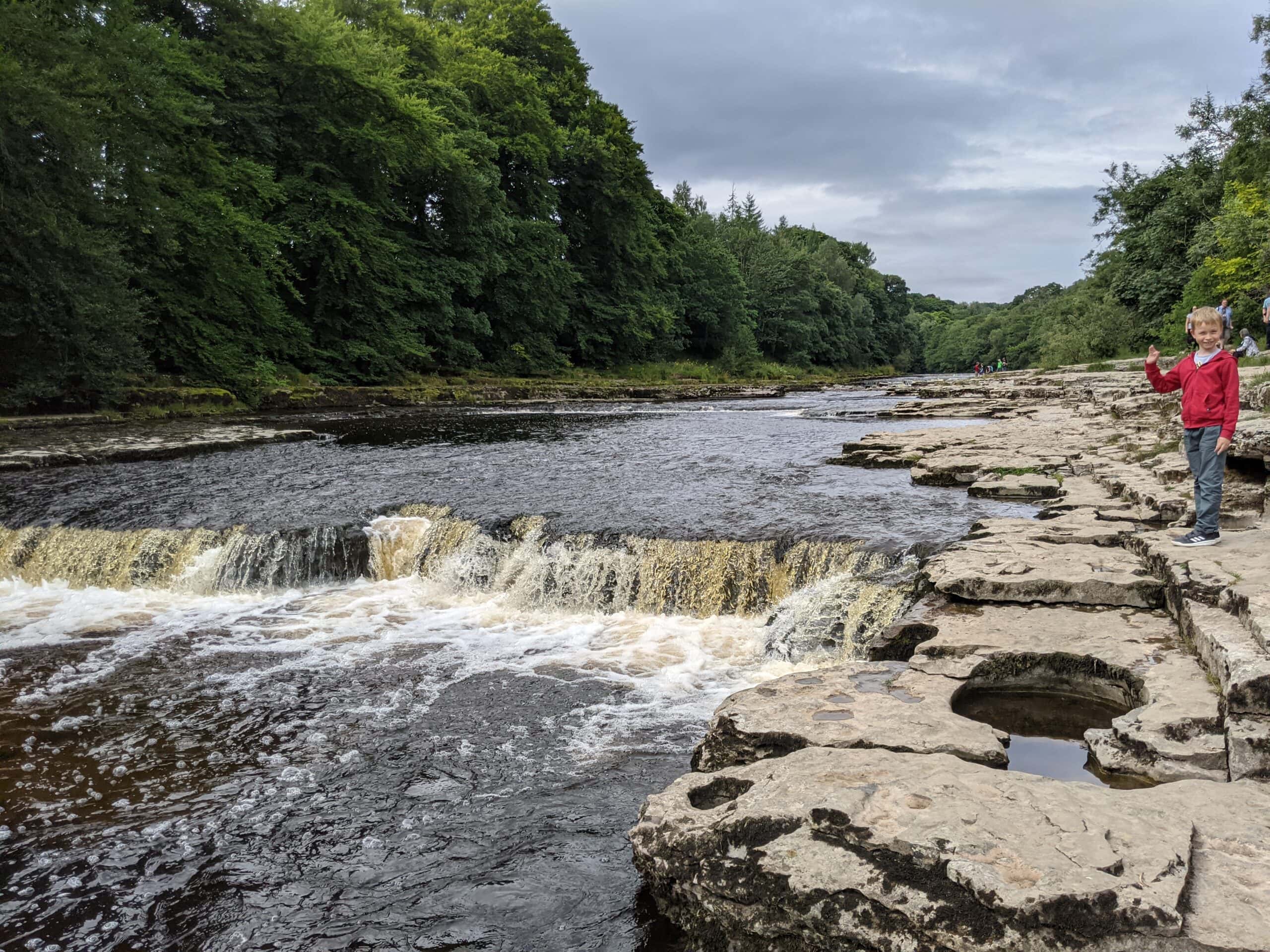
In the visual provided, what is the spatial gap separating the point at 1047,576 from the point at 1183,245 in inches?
1953

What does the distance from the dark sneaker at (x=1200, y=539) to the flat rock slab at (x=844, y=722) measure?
2.75 m

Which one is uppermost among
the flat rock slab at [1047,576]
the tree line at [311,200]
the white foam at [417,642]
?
the tree line at [311,200]

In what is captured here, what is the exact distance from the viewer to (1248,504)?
654 centimetres

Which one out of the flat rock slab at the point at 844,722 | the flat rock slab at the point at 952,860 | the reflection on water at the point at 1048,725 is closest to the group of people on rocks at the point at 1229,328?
the reflection on water at the point at 1048,725

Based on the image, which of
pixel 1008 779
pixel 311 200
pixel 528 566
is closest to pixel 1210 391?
pixel 1008 779

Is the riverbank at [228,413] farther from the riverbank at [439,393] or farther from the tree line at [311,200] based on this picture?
the tree line at [311,200]

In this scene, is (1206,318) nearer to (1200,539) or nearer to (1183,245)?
(1200,539)

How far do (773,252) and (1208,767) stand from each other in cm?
7237

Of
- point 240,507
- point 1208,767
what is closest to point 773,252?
point 240,507

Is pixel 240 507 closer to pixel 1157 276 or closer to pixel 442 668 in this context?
pixel 442 668

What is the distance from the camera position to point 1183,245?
44094 mm

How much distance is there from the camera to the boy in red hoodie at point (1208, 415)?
18.0 feet

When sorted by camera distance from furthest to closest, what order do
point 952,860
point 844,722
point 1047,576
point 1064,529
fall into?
point 1064,529 → point 1047,576 → point 844,722 → point 952,860

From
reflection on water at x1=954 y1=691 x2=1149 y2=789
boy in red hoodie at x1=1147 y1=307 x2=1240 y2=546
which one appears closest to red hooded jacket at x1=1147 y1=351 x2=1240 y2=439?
boy in red hoodie at x1=1147 y1=307 x2=1240 y2=546
